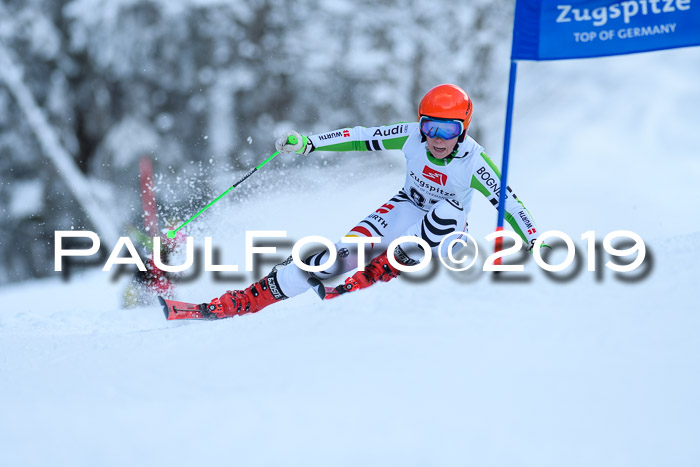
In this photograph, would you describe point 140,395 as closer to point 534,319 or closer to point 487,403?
point 487,403

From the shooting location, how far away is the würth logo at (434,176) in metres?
3.89

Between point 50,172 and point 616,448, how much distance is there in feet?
43.0

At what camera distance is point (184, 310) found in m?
3.97

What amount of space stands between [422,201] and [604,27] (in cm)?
145

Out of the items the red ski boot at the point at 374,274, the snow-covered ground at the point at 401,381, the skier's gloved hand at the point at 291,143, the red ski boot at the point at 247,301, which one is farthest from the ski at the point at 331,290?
the skier's gloved hand at the point at 291,143

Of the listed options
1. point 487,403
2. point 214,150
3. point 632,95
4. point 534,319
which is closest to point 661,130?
point 632,95

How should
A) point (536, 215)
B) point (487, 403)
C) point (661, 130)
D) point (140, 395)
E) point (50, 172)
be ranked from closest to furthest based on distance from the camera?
point (487, 403), point (140, 395), point (536, 215), point (661, 130), point (50, 172)

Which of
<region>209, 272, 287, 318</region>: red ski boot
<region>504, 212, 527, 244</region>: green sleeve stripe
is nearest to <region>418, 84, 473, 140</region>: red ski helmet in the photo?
<region>504, 212, 527, 244</region>: green sleeve stripe

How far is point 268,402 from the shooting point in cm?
219

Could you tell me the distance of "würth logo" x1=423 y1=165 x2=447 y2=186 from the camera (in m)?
3.89

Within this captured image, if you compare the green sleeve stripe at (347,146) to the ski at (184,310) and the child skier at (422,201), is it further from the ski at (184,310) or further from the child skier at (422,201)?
the ski at (184,310)

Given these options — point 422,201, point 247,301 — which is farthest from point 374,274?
point 247,301

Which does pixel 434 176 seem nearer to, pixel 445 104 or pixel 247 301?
pixel 445 104

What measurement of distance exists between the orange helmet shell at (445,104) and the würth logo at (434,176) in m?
0.37
